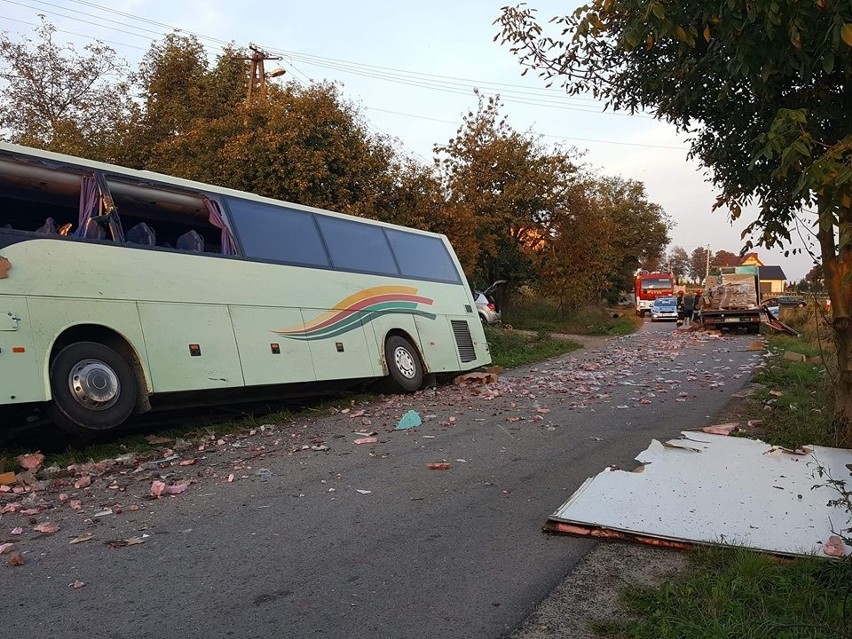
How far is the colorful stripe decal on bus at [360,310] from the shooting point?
1017 cm

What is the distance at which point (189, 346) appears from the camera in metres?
8.29

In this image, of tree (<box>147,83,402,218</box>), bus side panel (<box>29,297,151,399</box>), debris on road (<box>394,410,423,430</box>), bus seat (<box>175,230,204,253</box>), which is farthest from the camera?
tree (<box>147,83,402,218</box>)

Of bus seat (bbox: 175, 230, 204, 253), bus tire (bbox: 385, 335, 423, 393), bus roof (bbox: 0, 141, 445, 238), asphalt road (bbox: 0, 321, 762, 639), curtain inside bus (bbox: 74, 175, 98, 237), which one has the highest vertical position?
bus roof (bbox: 0, 141, 445, 238)

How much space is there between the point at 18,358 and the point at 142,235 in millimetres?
2253

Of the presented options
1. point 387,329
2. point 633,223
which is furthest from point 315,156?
point 633,223

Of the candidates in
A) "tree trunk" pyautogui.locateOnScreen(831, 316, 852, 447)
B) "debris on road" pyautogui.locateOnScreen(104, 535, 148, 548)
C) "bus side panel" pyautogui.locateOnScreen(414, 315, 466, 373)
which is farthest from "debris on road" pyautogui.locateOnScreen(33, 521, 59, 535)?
"bus side panel" pyautogui.locateOnScreen(414, 315, 466, 373)

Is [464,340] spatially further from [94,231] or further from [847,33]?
[847,33]

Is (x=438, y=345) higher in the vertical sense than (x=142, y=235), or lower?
lower

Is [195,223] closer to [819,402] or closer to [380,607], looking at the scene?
[380,607]

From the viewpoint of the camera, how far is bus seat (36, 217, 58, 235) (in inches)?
284

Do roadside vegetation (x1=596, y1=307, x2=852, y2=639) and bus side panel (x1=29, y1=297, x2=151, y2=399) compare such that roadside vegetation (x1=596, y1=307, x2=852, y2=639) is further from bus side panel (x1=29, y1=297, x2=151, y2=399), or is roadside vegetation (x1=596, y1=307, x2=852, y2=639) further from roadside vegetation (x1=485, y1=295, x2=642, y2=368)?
roadside vegetation (x1=485, y1=295, x2=642, y2=368)

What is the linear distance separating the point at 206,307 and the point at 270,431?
1732 millimetres

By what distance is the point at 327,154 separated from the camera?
18938 mm

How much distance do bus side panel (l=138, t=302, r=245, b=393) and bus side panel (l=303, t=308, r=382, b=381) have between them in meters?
1.53
